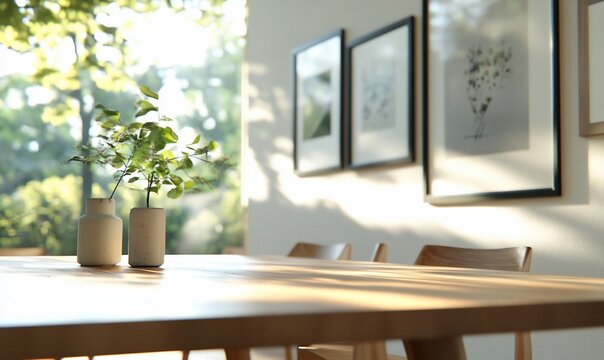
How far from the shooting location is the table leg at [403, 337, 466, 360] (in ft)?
4.30

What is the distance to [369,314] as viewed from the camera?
3.04 feet

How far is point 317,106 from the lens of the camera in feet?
15.3

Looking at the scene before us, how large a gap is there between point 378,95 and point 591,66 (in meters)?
1.48

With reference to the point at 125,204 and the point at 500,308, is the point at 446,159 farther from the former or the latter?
the point at 125,204

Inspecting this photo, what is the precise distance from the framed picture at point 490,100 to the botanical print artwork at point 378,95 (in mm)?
331

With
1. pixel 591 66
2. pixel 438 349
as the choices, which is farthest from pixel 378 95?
pixel 438 349

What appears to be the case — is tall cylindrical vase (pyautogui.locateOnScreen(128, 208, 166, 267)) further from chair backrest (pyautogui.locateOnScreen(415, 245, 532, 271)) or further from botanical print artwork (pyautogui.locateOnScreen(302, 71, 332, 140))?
botanical print artwork (pyautogui.locateOnScreen(302, 71, 332, 140))

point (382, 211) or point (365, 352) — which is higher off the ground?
point (382, 211)

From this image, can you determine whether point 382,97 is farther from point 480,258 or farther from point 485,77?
point 480,258

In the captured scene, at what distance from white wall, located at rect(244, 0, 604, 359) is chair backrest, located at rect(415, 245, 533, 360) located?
541 mm

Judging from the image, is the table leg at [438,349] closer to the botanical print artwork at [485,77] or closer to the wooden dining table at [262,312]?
the wooden dining table at [262,312]

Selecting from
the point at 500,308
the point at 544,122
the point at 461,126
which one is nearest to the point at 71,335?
the point at 500,308

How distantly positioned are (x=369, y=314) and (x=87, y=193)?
9445 millimetres

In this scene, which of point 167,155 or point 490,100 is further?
point 490,100
